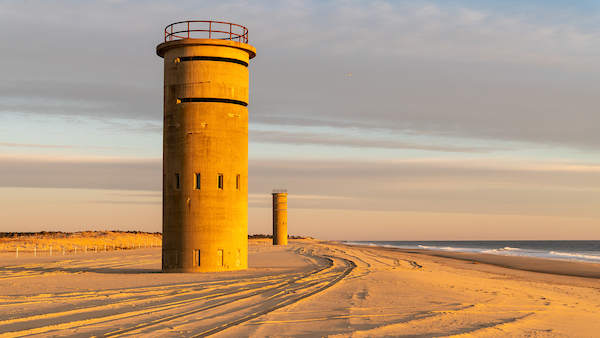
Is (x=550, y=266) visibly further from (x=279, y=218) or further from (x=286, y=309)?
(x=279, y=218)

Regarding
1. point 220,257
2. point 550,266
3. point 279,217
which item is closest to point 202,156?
point 220,257

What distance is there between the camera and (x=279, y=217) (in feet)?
251

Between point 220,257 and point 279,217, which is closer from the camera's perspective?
point 220,257

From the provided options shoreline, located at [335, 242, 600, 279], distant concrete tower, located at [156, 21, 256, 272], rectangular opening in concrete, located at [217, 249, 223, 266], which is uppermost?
distant concrete tower, located at [156, 21, 256, 272]

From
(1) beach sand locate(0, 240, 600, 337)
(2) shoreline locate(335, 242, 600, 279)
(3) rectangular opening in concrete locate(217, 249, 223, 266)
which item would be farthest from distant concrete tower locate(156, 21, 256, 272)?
(2) shoreline locate(335, 242, 600, 279)

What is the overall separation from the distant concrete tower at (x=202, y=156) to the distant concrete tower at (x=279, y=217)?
48.7 meters

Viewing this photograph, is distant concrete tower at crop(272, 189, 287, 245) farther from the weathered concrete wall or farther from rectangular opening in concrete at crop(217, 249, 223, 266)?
rectangular opening in concrete at crop(217, 249, 223, 266)

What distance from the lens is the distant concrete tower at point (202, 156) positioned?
84.6 feet

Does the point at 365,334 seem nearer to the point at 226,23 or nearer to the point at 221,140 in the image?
the point at 221,140

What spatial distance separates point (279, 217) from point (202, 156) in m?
51.3

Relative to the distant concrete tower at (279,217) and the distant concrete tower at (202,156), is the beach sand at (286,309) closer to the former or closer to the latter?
the distant concrete tower at (202,156)

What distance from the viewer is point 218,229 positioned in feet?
85.0

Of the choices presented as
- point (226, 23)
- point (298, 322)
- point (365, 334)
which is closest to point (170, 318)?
point (298, 322)

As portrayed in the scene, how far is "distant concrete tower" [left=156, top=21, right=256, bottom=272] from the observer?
84.6 ft
